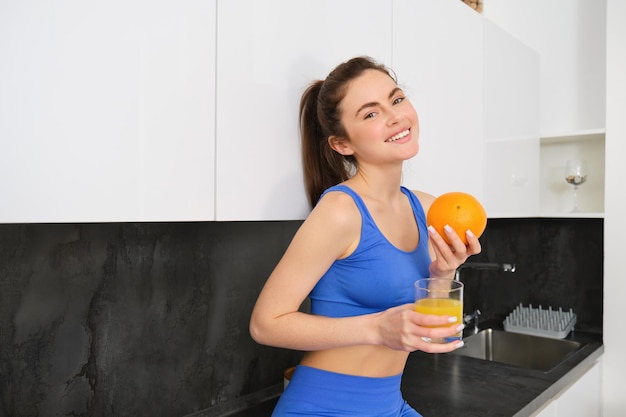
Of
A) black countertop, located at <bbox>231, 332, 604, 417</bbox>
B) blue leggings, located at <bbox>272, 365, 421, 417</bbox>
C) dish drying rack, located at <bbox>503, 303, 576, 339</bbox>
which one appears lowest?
black countertop, located at <bbox>231, 332, 604, 417</bbox>

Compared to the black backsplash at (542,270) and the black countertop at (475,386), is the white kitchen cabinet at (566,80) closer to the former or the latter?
the black backsplash at (542,270)

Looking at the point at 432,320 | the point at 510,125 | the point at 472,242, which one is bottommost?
the point at 432,320

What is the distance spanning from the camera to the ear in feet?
3.78

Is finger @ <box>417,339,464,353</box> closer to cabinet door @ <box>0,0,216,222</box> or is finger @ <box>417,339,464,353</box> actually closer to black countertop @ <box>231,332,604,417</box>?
cabinet door @ <box>0,0,216,222</box>

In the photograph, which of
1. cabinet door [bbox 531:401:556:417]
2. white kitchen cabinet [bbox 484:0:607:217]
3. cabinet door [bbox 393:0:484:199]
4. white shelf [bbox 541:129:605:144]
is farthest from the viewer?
white kitchen cabinet [bbox 484:0:607:217]

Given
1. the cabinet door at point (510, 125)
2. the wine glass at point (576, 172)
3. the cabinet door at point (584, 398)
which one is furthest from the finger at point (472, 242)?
the wine glass at point (576, 172)

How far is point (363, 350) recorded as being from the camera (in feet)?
3.71

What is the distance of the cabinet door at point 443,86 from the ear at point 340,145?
1.04 ft

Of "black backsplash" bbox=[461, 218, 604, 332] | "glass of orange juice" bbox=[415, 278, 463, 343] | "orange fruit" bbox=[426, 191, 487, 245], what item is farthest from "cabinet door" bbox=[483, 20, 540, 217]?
"glass of orange juice" bbox=[415, 278, 463, 343]

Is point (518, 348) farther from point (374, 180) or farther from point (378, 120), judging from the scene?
point (378, 120)

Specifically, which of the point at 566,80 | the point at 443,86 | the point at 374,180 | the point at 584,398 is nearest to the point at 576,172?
the point at 566,80

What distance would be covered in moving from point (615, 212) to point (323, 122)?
1597 mm

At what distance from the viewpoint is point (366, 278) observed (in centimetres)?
107

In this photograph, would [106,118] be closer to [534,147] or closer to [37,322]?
[37,322]
